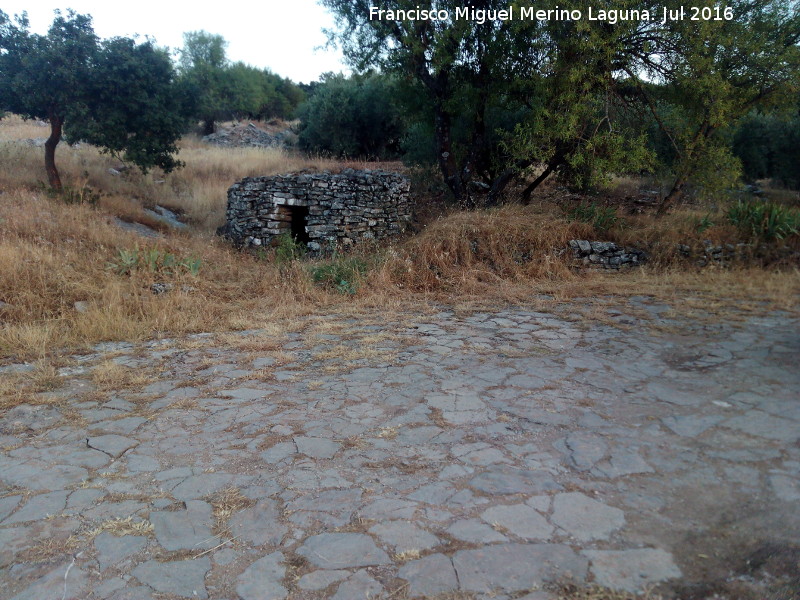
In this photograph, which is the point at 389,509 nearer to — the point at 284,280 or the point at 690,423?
the point at 690,423

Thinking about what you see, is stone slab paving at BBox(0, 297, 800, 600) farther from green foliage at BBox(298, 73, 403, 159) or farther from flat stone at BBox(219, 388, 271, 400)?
green foliage at BBox(298, 73, 403, 159)

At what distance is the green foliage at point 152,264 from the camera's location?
8.59 meters

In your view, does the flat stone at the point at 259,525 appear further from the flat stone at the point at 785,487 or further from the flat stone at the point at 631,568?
the flat stone at the point at 785,487

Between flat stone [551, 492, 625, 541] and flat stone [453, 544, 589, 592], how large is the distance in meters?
0.17

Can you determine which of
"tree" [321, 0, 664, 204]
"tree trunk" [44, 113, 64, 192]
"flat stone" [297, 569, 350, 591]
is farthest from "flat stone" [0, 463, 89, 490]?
"tree trunk" [44, 113, 64, 192]

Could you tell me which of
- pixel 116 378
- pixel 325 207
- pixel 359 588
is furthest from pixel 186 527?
pixel 325 207

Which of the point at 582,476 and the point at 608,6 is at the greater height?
the point at 608,6

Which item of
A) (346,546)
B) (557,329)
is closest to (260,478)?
(346,546)

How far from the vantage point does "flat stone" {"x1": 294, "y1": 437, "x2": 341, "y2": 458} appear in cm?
370

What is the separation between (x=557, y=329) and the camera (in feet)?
21.2

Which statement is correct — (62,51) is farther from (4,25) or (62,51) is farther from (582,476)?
(582,476)

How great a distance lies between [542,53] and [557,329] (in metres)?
6.85

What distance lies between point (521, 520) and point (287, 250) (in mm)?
9196

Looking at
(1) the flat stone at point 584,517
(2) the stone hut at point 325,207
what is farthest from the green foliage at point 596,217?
(1) the flat stone at point 584,517
